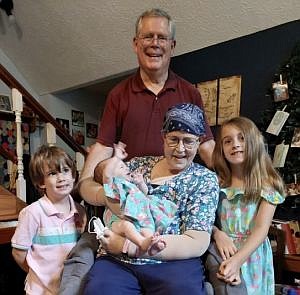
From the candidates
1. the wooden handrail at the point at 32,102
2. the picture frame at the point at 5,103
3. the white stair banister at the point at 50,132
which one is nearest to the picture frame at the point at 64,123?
the picture frame at the point at 5,103

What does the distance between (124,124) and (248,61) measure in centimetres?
179

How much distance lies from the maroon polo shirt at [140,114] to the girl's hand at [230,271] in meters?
0.58

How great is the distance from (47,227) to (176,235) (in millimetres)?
620

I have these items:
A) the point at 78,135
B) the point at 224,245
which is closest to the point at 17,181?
the point at 224,245

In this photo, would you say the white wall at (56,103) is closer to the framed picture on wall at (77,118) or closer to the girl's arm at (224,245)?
the framed picture on wall at (77,118)

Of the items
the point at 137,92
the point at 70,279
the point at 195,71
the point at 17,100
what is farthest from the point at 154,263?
the point at 195,71

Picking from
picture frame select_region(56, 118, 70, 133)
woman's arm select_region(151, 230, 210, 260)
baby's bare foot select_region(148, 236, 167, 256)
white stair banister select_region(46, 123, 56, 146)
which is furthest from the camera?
picture frame select_region(56, 118, 70, 133)

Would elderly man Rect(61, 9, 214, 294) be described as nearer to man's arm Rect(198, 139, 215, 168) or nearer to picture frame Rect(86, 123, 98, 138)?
man's arm Rect(198, 139, 215, 168)

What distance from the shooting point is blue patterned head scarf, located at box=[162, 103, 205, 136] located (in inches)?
57.6

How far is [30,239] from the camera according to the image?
1.66m

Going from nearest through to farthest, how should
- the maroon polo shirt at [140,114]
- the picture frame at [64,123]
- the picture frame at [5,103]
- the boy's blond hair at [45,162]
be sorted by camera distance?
the boy's blond hair at [45,162] → the maroon polo shirt at [140,114] → the picture frame at [5,103] → the picture frame at [64,123]

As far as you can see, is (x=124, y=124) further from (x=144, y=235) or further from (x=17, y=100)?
(x=17, y=100)

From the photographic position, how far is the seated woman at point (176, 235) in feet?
4.34

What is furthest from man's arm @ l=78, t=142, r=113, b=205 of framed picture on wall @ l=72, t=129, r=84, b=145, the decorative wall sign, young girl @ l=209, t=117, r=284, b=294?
framed picture on wall @ l=72, t=129, r=84, b=145
